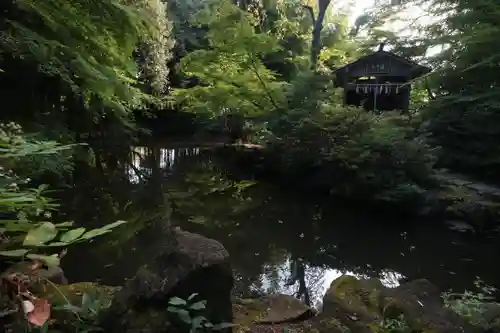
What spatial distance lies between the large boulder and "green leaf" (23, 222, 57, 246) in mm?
865

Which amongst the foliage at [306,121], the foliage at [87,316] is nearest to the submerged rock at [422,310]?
the foliage at [87,316]

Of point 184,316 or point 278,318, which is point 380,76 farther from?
point 184,316

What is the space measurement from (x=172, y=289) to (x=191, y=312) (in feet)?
0.55

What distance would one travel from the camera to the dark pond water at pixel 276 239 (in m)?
5.26

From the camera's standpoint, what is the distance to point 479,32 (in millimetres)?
7266

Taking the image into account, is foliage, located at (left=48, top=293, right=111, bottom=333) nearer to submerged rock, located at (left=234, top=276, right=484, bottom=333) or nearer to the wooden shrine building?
submerged rock, located at (left=234, top=276, right=484, bottom=333)

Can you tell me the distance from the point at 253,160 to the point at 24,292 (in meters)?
11.6

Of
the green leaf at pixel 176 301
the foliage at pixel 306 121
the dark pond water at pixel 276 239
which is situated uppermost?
the foliage at pixel 306 121

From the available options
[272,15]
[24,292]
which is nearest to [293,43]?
[272,15]

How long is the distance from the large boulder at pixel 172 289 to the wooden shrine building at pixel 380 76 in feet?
34.8

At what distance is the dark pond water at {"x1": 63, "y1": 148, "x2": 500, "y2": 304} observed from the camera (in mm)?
5262

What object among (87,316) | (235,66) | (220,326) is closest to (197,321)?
(220,326)

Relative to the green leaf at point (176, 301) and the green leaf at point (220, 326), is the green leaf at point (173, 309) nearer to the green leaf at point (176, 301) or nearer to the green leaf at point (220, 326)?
the green leaf at point (176, 301)

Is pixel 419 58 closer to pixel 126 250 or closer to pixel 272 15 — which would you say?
pixel 272 15
